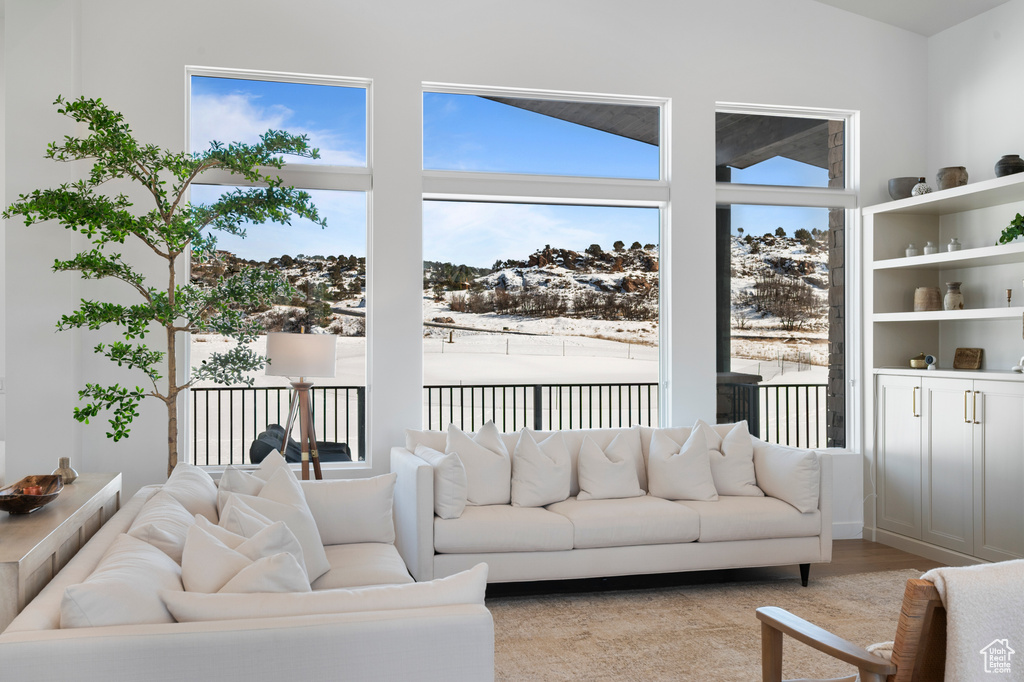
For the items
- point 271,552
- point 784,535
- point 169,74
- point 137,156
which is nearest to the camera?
point 271,552

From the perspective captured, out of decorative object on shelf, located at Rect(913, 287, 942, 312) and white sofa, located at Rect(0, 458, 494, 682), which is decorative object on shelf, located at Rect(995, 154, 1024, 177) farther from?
white sofa, located at Rect(0, 458, 494, 682)

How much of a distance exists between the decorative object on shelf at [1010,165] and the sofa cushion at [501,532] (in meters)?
3.55

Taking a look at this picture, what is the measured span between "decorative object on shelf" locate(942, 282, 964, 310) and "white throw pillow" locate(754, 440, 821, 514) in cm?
175

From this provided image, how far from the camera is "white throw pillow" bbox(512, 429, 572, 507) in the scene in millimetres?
4359

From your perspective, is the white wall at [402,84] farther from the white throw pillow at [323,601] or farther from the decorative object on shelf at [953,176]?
the white throw pillow at [323,601]

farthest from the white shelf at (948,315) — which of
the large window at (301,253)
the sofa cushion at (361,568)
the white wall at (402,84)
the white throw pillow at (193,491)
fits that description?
the white throw pillow at (193,491)

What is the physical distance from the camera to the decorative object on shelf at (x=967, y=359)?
527 centimetres

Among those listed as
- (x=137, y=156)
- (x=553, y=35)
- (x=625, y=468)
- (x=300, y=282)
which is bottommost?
(x=625, y=468)

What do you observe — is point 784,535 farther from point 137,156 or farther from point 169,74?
point 169,74

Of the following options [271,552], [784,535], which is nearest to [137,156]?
[271,552]

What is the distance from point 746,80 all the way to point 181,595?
5190 millimetres

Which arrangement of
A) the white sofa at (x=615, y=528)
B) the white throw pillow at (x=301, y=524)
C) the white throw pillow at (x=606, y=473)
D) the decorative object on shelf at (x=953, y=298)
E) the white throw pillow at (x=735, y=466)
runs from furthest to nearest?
the decorative object on shelf at (x=953, y=298) < the white throw pillow at (x=735, y=466) < the white throw pillow at (x=606, y=473) < the white sofa at (x=615, y=528) < the white throw pillow at (x=301, y=524)

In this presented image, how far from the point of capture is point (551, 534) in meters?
4.09

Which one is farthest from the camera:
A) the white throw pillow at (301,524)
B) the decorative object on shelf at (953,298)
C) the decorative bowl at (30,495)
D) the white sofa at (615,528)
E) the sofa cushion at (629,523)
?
the decorative object on shelf at (953,298)
